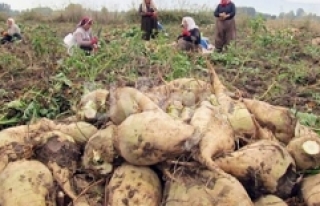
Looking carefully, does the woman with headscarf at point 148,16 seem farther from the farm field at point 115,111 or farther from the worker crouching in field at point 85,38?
the farm field at point 115,111

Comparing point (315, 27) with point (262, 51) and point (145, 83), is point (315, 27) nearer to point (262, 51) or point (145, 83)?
point (262, 51)

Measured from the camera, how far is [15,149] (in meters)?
2.85

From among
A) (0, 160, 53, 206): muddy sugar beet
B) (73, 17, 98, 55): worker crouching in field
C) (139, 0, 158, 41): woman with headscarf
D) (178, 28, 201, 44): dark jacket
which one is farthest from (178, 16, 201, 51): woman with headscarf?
(0, 160, 53, 206): muddy sugar beet

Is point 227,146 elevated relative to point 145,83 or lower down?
lower down

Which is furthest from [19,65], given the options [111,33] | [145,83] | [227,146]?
[111,33]

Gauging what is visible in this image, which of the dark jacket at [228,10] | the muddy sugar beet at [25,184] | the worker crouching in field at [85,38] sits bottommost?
the muddy sugar beet at [25,184]

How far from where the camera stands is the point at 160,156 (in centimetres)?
260

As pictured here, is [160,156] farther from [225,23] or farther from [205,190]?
[225,23]

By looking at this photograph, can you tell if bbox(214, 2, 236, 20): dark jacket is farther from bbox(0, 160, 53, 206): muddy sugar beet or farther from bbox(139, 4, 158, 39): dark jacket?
bbox(0, 160, 53, 206): muddy sugar beet

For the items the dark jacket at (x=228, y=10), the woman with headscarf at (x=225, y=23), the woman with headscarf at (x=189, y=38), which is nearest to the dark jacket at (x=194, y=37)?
the woman with headscarf at (x=189, y=38)

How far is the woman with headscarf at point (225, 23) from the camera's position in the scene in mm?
9656

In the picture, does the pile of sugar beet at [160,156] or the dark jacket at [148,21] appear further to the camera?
the dark jacket at [148,21]

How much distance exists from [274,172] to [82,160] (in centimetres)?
106

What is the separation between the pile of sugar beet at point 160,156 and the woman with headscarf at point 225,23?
680 cm
